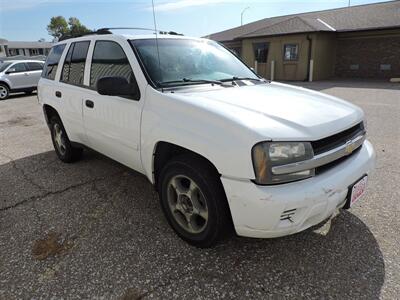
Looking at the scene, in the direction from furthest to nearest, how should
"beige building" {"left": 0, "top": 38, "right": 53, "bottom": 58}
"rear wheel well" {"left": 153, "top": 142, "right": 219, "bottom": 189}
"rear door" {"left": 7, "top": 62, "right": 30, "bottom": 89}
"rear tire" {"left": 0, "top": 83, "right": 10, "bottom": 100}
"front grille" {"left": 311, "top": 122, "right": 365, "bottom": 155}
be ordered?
"beige building" {"left": 0, "top": 38, "right": 53, "bottom": 58} < "rear door" {"left": 7, "top": 62, "right": 30, "bottom": 89} < "rear tire" {"left": 0, "top": 83, "right": 10, "bottom": 100} < "rear wheel well" {"left": 153, "top": 142, "right": 219, "bottom": 189} < "front grille" {"left": 311, "top": 122, "right": 365, "bottom": 155}

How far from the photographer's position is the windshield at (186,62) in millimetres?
2994

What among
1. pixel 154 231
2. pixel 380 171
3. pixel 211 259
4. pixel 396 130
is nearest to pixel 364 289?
pixel 211 259

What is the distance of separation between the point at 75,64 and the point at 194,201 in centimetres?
270

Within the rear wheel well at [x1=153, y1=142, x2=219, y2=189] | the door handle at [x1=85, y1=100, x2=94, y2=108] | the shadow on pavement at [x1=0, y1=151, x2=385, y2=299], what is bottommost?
the shadow on pavement at [x1=0, y1=151, x2=385, y2=299]

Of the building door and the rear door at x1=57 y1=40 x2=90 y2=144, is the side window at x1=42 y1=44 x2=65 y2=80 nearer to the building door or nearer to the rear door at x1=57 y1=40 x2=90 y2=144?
the rear door at x1=57 y1=40 x2=90 y2=144

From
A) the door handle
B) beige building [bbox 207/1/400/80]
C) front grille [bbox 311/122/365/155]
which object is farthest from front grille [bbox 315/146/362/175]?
beige building [bbox 207/1/400/80]

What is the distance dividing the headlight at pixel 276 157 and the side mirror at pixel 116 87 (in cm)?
141

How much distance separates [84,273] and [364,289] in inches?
82.7

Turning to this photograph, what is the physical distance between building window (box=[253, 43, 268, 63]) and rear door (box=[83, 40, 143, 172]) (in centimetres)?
1774

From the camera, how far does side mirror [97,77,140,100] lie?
280 centimetres

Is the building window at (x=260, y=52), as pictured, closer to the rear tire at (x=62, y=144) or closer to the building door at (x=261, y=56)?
the building door at (x=261, y=56)

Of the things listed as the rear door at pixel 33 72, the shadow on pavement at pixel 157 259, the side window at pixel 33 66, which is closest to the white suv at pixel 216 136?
the shadow on pavement at pixel 157 259

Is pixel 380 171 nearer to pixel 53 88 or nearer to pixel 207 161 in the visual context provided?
pixel 207 161

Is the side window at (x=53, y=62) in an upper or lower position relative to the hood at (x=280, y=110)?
upper
